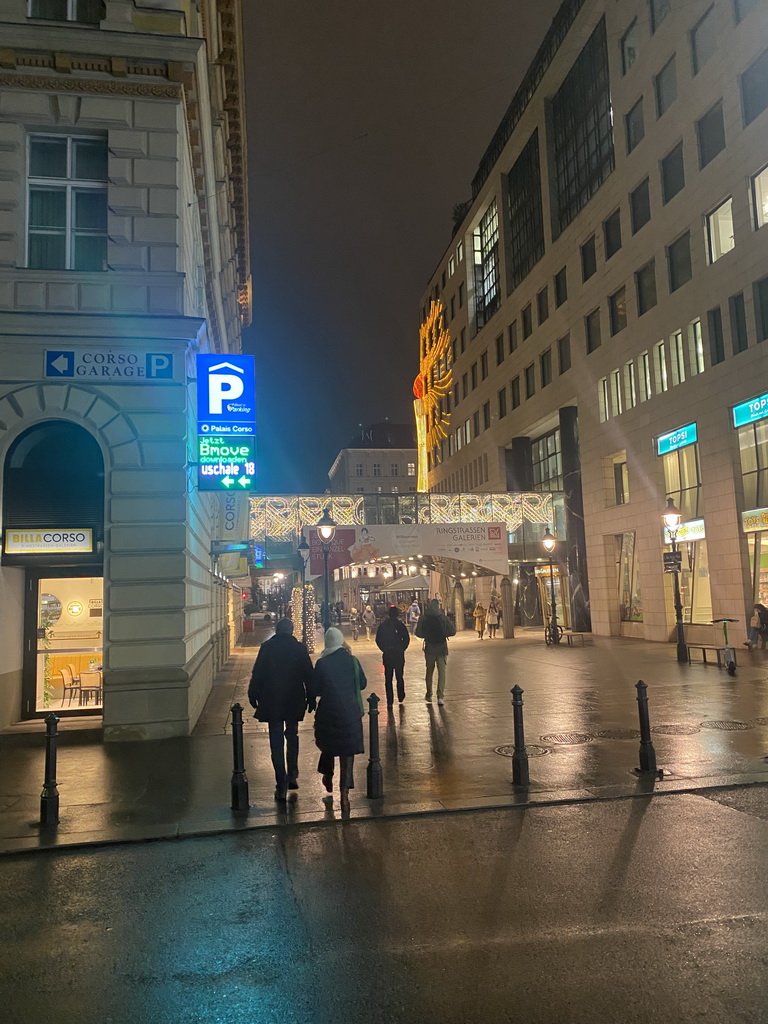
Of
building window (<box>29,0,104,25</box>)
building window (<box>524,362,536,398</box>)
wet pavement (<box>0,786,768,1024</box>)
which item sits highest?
building window (<box>524,362,536,398</box>)

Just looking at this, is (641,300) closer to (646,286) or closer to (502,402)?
(646,286)

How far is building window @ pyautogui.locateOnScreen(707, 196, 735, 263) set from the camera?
23947 mm

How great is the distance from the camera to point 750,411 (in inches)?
894

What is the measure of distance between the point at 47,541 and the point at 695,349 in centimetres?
2186

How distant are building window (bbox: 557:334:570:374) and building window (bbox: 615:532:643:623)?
632 cm

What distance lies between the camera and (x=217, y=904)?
552cm

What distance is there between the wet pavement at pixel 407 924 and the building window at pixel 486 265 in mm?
42671

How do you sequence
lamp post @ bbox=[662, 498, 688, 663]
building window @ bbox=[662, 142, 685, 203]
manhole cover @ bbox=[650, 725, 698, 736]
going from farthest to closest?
building window @ bbox=[662, 142, 685, 203]
lamp post @ bbox=[662, 498, 688, 663]
manhole cover @ bbox=[650, 725, 698, 736]

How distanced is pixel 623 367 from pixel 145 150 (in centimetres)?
2291

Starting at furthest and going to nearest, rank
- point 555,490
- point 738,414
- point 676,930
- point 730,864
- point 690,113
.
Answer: point 555,490 → point 690,113 → point 738,414 → point 730,864 → point 676,930

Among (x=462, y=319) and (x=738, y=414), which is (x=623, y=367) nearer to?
(x=738, y=414)

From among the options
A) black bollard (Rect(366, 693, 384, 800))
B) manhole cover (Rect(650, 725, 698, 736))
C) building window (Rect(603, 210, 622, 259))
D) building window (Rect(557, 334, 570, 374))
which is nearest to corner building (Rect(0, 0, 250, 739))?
black bollard (Rect(366, 693, 384, 800))

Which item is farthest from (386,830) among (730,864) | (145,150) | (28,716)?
(145,150)

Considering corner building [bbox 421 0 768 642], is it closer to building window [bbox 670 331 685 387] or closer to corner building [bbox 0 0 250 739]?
building window [bbox 670 331 685 387]
